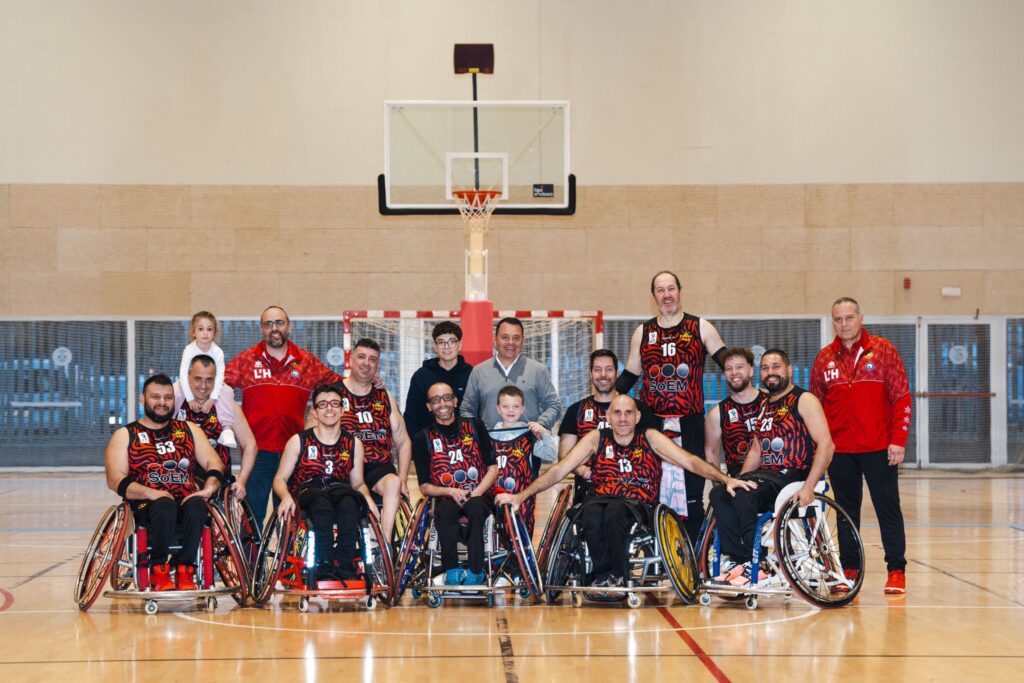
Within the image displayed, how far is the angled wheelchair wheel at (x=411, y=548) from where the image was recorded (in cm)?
527

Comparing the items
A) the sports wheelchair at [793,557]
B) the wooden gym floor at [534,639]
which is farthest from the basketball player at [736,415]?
the wooden gym floor at [534,639]

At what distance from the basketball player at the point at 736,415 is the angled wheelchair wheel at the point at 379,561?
1598 millimetres

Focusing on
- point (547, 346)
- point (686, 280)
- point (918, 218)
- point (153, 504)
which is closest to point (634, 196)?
point (686, 280)

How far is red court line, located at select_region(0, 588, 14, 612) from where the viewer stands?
215 inches

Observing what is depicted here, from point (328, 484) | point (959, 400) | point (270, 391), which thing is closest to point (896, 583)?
point (328, 484)

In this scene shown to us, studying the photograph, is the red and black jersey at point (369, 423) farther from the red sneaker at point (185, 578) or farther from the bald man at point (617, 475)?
the red sneaker at point (185, 578)

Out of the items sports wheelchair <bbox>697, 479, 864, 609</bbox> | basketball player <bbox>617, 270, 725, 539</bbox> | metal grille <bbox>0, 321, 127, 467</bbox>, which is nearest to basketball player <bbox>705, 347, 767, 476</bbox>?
basketball player <bbox>617, 270, 725, 539</bbox>

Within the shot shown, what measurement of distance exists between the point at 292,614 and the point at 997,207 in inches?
409

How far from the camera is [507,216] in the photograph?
12953mm

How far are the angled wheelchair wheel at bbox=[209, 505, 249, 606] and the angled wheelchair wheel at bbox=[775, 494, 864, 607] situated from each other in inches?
93.4

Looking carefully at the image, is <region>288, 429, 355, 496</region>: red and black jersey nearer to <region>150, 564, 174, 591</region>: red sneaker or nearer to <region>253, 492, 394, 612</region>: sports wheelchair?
<region>253, 492, 394, 612</region>: sports wheelchair

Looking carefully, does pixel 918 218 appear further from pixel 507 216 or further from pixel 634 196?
pixel 507 216

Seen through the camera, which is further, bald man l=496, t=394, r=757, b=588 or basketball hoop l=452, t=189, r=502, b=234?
basketball hoop l=452, t=189, r=502, b=234

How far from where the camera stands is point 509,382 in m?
6.07
